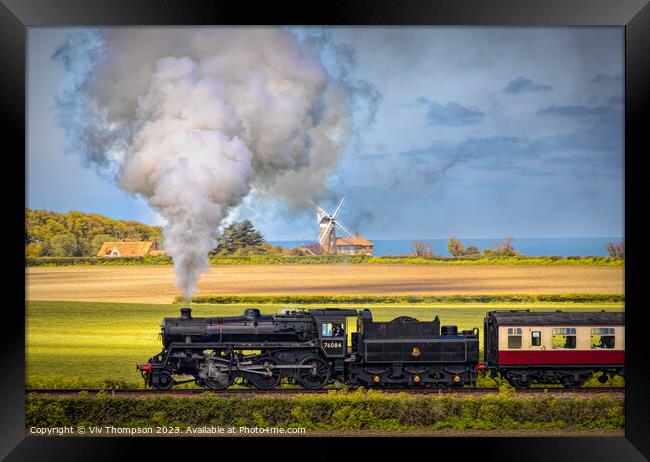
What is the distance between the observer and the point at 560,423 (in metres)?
16.6

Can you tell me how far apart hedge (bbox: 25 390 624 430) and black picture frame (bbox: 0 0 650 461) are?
391mm

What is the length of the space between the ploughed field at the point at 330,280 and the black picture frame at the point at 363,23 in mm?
2174

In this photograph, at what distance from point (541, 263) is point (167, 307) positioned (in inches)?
367

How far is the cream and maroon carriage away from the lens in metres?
17.1

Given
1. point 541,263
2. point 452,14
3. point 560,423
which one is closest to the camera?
point 452,14

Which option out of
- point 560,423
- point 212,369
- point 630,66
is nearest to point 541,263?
point 560,423

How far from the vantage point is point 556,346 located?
17281mm

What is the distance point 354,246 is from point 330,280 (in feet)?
3.62

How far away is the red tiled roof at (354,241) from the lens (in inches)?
687

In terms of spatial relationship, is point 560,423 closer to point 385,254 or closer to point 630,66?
point 385,254

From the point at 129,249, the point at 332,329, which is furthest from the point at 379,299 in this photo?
the point at 129,249

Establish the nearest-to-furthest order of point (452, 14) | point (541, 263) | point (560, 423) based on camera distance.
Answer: point (452, 14), point (560, 423), point (541, 263)

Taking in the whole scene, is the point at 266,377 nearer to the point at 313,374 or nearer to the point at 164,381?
the point at 313,374

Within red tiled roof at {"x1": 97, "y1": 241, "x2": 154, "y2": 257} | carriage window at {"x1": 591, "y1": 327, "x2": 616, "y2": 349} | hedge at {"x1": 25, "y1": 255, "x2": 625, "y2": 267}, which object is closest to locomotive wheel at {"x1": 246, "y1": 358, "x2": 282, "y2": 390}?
hedge at {"x1": 25, "y1": 255, "x2": 625, "y2": 267}
